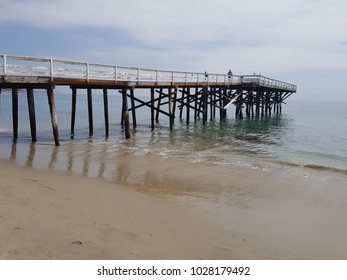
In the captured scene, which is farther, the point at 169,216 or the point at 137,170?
the point at 137,170

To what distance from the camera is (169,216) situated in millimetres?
6340

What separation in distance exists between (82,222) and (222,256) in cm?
232

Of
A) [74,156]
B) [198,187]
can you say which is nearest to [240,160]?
[198,187]

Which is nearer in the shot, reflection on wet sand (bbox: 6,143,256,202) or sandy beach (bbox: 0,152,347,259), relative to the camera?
sandy beach (bbox: 0,152,347,259)

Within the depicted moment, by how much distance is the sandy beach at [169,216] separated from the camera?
15.4ft

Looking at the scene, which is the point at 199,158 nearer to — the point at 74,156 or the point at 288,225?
the point at 74,156

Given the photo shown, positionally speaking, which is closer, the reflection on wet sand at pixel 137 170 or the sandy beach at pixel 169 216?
the sandy beach at pixel 169 216

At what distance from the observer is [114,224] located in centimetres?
554

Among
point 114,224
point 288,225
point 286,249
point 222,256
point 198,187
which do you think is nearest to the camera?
point 222,256

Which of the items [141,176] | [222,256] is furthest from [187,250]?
[141,176]

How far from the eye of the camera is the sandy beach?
4.69 m
